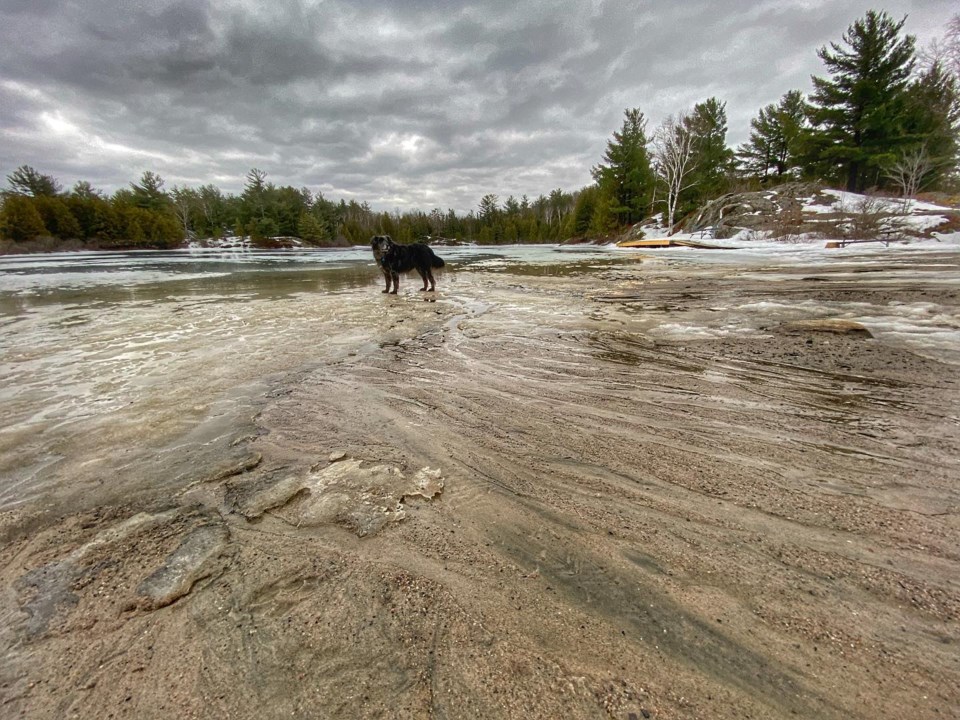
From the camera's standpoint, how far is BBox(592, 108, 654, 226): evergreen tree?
1351 inches

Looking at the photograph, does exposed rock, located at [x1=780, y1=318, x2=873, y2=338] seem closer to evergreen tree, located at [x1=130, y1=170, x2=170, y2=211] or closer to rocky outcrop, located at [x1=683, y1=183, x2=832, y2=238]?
rocky outcrop, located at [x1=683, y1=183, x2=832, y2=238]

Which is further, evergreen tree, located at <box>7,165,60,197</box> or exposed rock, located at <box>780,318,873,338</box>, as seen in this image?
evergreen tree, located at <box>7,165,60,197</box>

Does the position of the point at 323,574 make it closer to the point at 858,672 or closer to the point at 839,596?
the point at 858,672

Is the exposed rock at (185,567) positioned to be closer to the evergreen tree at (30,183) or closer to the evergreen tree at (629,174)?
the evergreen tree at (629,174)

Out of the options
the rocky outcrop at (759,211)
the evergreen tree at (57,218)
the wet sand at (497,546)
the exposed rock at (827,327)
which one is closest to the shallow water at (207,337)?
the wet sand at (497,546)

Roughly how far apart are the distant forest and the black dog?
89.1 ft

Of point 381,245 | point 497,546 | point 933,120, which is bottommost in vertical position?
point 497,546

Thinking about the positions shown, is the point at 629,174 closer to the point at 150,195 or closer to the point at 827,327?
the point at 827,327

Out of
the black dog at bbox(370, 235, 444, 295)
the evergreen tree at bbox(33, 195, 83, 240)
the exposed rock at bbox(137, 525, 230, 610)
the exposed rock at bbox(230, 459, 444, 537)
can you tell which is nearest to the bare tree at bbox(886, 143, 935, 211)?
the black dog at bbox(370, 235, 444, 295)

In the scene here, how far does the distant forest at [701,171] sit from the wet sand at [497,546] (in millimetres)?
31790

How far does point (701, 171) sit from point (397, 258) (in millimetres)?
36508

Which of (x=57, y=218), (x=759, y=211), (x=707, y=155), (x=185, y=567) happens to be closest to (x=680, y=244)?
(x=759, y=211)

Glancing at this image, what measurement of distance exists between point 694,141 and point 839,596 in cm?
4144

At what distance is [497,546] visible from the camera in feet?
4.37
